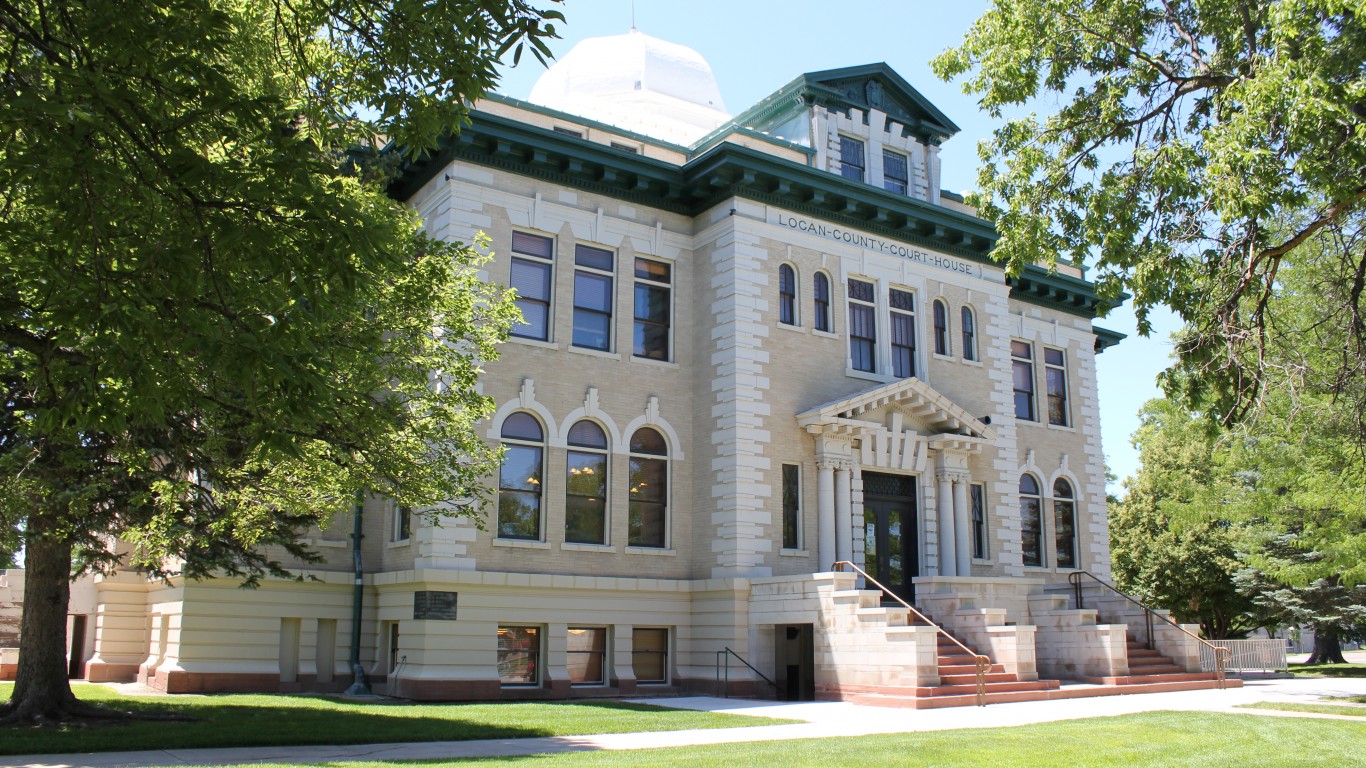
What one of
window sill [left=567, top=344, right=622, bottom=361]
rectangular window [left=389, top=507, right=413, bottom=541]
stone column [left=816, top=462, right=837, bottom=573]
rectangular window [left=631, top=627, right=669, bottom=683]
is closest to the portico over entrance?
stone column [left=816, top=462, right=837, bottom=573]

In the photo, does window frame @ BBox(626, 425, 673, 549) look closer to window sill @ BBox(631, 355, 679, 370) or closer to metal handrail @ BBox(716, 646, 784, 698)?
window sill @ BBox(631, 355, 679, 370)

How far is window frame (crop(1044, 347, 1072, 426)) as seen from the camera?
105 ft

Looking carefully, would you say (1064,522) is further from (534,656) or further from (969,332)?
(534,656)

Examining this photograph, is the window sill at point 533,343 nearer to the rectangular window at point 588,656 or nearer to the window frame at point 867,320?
the rectangular window at point 588,656

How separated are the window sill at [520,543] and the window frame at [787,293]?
→ 7.11 metres

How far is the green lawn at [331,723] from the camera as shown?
1293 centimetres

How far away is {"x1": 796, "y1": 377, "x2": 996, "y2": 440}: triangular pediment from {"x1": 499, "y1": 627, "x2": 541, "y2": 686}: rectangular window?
7.06 metres

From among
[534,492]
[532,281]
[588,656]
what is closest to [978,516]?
[588,656]

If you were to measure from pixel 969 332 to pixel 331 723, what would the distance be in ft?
60.5

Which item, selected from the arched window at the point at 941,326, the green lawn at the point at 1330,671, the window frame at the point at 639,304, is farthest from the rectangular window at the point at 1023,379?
the window frame at the point at 639,304

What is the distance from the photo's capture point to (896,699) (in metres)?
18.8

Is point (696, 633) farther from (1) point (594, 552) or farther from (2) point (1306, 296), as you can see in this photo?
(2) point (1306, 296)

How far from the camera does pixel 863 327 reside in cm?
2614

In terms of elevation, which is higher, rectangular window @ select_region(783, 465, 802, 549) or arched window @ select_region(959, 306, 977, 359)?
arched window @ select_region(959, 306, 977, 359)
